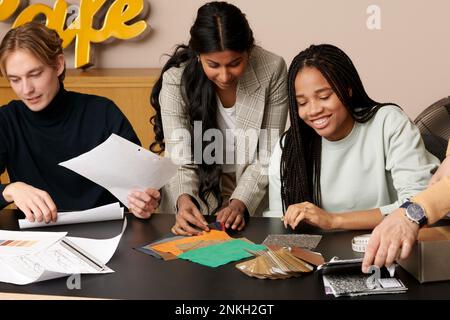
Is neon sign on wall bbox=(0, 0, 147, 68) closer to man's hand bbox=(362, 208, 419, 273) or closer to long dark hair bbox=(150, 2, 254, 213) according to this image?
long dark hair bbox=(150, 2, 254, 213)

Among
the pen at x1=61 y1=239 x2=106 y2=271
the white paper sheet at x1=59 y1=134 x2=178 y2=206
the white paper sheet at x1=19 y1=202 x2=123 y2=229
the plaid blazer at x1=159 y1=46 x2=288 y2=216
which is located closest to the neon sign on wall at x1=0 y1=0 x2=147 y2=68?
the plaid blazer at x1=159 y1=46 x2=288 y2=216

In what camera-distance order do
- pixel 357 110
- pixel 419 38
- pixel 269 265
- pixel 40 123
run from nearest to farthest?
pixel 269 265 → pixel 357 110 → pixel 40 123 → pixel 419 38

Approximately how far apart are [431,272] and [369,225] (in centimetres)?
47

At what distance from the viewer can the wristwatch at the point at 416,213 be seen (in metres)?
1.70

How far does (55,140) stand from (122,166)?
0.61 meters

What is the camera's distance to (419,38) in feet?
13.9

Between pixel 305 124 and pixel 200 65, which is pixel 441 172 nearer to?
pixel 305 124

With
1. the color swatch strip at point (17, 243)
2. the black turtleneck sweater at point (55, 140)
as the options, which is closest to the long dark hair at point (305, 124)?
the black turtleneck sweater at point (55, 140)

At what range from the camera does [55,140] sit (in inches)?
112

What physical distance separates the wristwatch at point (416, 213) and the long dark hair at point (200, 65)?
1087mm

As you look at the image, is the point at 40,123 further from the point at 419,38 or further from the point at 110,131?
the point at 419,38

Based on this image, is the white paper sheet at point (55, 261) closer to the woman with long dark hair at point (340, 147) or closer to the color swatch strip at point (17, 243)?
the color swatch strip at point (17, 243)
